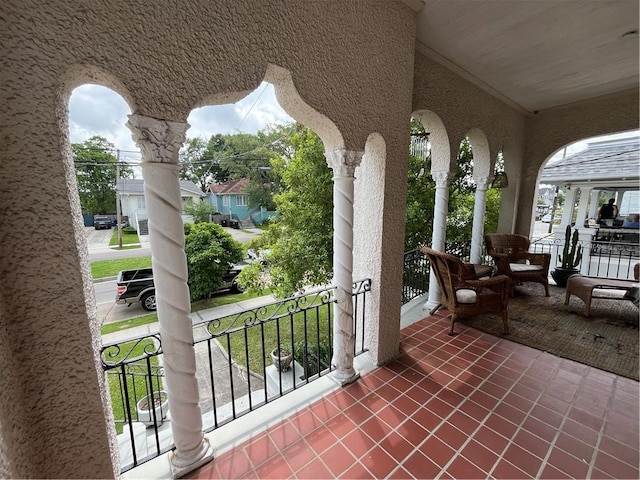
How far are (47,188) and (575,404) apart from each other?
12.0ft

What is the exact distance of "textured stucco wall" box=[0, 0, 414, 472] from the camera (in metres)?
1.02

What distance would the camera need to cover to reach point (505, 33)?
8.50 ft

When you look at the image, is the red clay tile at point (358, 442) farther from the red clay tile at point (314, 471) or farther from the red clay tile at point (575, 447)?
the red clay tile at point (575, 447)

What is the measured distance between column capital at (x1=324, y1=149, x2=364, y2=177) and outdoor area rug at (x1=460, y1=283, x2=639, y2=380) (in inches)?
105

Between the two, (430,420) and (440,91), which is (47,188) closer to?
(430,420)

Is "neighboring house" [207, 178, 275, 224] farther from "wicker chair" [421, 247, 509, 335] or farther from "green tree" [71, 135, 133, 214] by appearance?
"wicker chair" [421, 247, 509, 335]

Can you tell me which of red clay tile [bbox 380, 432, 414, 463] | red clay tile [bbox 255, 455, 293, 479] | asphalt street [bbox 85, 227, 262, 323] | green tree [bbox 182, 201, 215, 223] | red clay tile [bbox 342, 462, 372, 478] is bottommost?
asphalt street [bbox 85, 227, 262, 323]

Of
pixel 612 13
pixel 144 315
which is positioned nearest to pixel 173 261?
pixel 612 13

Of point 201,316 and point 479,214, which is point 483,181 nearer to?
point 479,214

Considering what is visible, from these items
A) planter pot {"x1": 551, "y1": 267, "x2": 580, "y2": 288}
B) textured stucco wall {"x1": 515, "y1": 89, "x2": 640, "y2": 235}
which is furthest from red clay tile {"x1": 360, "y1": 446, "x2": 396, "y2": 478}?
textured stucco wall {"x1": 515, "y1": 89, "x2": 640, "y2": 235}

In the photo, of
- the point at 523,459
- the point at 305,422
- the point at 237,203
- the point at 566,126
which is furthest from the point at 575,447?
the point at 237,203

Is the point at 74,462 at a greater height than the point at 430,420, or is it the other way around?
the point at 74,462

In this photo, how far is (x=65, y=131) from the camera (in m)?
1.18

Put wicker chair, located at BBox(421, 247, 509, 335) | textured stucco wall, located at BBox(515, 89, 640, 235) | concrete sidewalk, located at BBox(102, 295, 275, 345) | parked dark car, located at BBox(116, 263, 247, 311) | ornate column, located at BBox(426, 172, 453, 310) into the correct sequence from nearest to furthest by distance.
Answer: wicker chair, located at BBox(421, 247, 509, 335)
ornate column, located at BBox(426, 172, 453, 310)
textured stucco wall, located at BBox(515, 89, 640, 235)
concrete sidewalk, located at BBox(102, 295, 275, 345)
parked dark car, located at BBox(116, 263, 247, 311)
